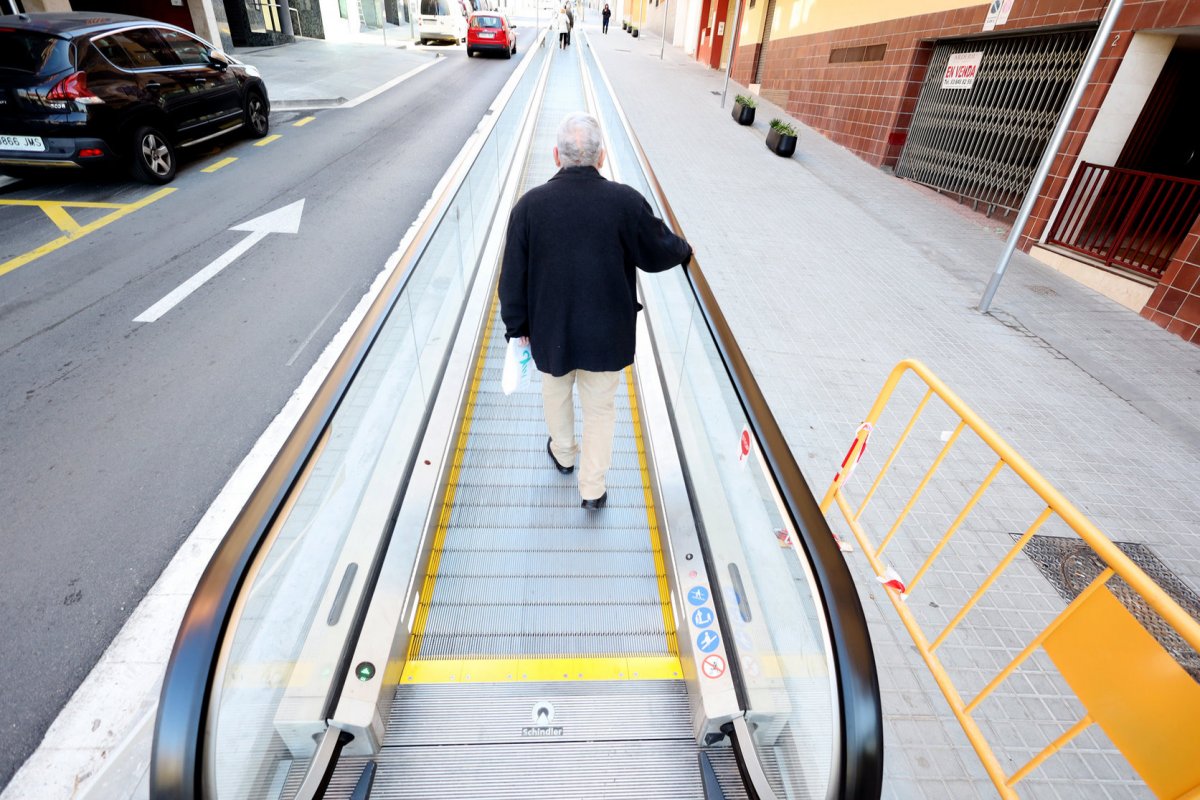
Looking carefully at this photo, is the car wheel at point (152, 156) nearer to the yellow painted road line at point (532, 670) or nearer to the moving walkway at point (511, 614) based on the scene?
the moving walkway at point (511, 614)

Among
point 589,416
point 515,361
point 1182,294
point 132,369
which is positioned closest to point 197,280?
point 132,369

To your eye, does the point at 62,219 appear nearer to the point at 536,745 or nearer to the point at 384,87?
the point at 536,745

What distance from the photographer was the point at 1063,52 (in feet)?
25.3

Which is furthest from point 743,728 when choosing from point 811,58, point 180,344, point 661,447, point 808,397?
point 811,58

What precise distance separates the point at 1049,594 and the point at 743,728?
214 cm

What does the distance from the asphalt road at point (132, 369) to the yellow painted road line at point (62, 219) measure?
4.0 inches

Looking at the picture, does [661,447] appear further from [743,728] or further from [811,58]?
[811,58]

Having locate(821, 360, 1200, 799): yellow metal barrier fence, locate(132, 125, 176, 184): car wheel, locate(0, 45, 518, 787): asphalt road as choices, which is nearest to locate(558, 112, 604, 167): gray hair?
locate(821, 360, 1200, 799): yellow metal barrier fence

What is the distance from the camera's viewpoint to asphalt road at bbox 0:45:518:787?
2803 millimetres

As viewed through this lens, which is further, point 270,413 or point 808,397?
point 808,397

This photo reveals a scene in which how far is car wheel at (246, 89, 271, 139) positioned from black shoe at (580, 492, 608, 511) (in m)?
10.8

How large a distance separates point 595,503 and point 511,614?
80cm

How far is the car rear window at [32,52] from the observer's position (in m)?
6.57

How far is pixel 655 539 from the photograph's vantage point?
10.4ft
